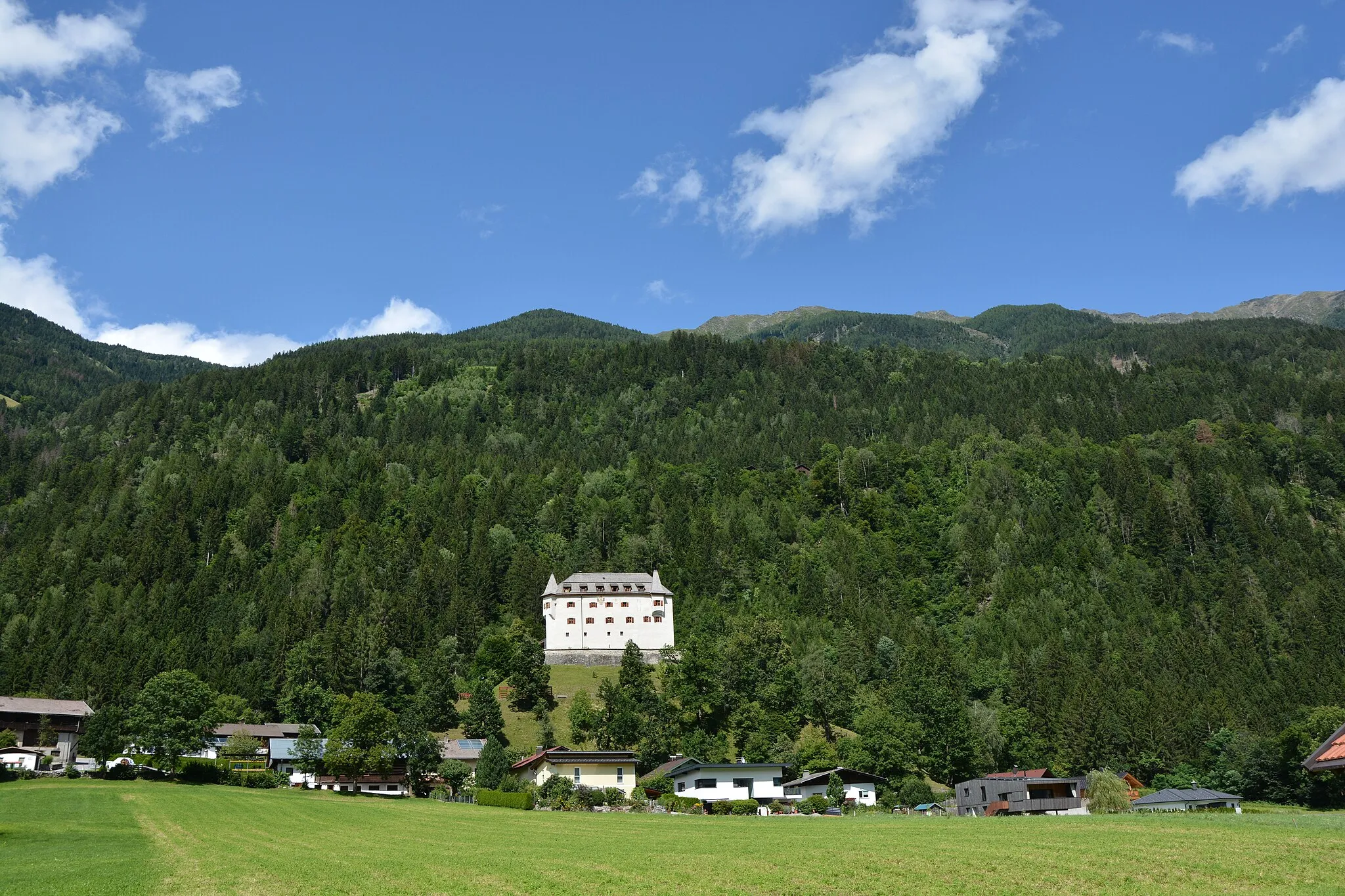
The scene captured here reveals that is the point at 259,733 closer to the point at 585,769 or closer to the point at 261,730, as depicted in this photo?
the point at 261,730

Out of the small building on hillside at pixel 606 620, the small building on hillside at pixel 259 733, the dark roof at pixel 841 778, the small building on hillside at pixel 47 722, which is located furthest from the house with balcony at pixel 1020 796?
the small building on hillside at pixel 47 722

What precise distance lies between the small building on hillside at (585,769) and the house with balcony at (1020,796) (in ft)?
94.7

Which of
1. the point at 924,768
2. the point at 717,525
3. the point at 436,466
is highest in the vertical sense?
the point at 436,466

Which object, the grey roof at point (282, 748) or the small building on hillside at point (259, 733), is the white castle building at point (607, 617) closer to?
the small building on hillside at point (259, 733)

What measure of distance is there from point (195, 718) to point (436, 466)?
106 metres

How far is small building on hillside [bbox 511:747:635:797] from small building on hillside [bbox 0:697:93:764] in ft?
148

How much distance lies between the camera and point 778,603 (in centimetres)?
13862

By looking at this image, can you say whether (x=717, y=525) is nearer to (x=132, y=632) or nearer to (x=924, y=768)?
(x=924, y=768)

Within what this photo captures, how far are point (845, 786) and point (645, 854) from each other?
5485 centimetres

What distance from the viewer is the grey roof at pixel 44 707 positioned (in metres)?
91.5

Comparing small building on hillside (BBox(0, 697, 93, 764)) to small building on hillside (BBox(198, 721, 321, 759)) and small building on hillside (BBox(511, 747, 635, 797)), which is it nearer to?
small building on hillside (BBox(198, 721, 321, 759))

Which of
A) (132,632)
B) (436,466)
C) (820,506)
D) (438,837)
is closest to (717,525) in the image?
(820,506)

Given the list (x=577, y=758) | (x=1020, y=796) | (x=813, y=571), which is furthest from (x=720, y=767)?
(x=813, y=571)

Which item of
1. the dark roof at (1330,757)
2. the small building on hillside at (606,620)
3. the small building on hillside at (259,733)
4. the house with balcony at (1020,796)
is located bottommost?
the house with balcony at (1020,796)
